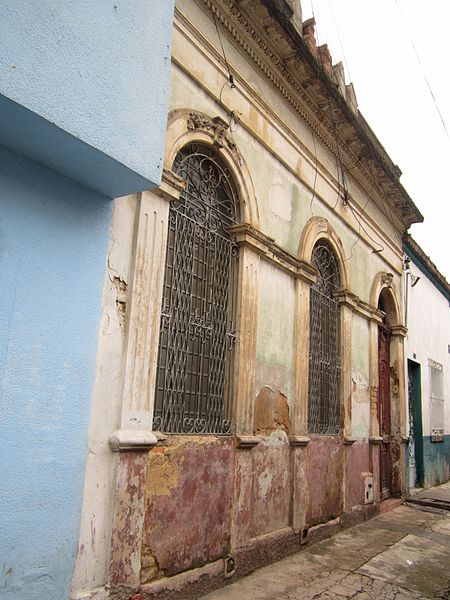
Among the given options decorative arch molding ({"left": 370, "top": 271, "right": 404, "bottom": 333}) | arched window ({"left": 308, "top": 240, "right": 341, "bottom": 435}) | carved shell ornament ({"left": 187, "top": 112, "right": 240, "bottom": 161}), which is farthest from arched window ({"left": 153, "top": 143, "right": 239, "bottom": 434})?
decorative arch molding ({"left": 370, "top": 271, "right": 404, "bottom": 333})

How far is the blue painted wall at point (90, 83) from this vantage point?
2611 mm

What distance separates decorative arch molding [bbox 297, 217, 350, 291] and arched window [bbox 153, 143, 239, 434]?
1398 mm

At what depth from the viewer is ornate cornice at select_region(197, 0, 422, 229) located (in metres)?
5.29

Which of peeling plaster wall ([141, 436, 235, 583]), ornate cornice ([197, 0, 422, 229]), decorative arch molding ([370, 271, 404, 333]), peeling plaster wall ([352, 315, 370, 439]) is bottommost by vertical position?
peeling plaster wall ([141, 436, 235, 583])

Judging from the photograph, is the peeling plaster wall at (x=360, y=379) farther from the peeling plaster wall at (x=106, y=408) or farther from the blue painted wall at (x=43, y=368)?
the blue painted wall at (x=43, y=368)

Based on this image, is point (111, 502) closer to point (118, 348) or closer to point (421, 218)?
point (118, 348)

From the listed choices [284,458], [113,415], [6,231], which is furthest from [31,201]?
[284,458]

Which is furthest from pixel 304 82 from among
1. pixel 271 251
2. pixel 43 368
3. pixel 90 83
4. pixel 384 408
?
pixel 384 408

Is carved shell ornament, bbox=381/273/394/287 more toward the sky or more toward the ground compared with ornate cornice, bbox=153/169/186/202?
more toward the sky

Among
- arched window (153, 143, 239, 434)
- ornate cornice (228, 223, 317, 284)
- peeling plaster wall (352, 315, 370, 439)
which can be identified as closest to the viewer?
arched window (153, 143, 239, 434)

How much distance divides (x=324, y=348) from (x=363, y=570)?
8.95ft

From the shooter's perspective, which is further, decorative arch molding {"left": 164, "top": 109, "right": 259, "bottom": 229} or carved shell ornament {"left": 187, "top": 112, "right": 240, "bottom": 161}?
carved shell ornament {"left": 187, "top": 112, "right": 240, "bottom": 161}

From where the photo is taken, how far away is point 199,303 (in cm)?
468

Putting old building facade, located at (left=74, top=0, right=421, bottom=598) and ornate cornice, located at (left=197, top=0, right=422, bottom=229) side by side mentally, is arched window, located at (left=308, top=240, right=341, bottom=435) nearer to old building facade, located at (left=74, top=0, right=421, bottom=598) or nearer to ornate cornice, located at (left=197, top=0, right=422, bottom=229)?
old building facade, located at (left=74, top=0, right=421, bottom=598)
